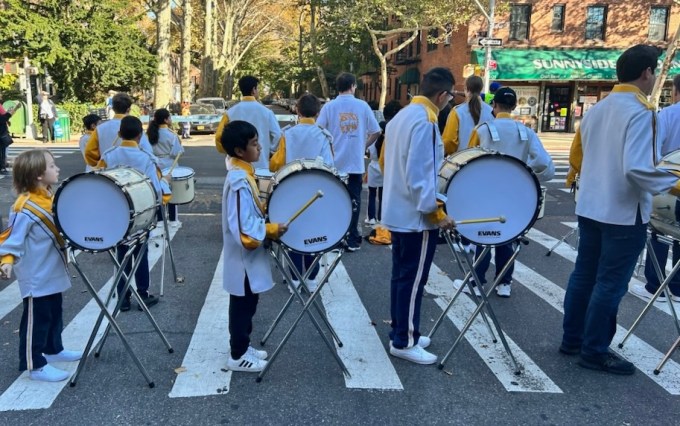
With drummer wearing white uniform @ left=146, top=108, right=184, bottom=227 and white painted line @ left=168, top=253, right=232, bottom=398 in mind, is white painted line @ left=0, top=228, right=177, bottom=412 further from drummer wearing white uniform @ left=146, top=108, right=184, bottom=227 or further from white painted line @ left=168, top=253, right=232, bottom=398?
drummer wearing white uniform @ left=146, top=108, right=184, bottom=227

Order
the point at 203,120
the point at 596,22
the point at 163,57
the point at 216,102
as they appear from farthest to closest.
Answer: the point at 216,102 < the point at 596,22 < the point at 163,57 < the point at 203,120

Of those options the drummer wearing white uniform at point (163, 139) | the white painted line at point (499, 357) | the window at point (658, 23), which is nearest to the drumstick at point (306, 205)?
the white painted line at point (499, 357)

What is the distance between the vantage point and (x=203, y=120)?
2594cm

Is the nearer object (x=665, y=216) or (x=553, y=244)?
(x=665, y=216)

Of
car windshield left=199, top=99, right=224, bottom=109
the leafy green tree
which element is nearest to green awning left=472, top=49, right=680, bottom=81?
car windshield left=199, top=99, right=224, bottom=109

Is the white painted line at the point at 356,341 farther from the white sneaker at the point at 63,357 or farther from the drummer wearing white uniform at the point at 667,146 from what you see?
the drummer wearing white uniform at the point at 667,146

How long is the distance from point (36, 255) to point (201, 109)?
25.8 meters

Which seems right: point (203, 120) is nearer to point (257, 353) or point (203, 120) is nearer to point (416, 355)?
point (257, 353)

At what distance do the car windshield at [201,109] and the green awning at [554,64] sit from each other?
13.6 metres

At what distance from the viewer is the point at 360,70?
44719mm

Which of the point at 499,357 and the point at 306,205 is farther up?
the point at 306,205

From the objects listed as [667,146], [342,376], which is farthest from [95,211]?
[667,146]

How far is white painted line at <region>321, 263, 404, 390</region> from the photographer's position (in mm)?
4016

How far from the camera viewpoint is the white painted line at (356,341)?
4016mm
